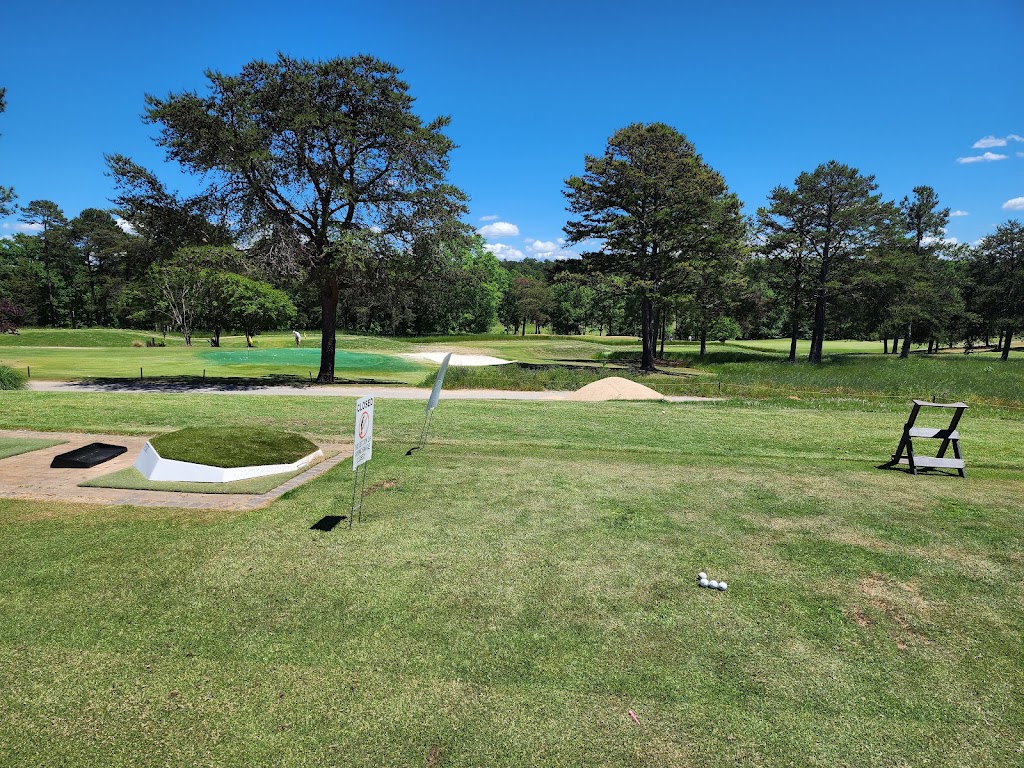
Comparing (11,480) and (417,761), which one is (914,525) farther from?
(11,480)

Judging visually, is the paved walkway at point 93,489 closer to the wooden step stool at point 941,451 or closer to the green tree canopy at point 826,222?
the wooden step stool at point 941,451

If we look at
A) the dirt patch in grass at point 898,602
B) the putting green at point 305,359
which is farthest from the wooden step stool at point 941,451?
the putting green at point 305,359

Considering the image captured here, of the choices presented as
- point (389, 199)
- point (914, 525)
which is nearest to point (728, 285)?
point (389, 199)

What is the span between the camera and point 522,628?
170 inches

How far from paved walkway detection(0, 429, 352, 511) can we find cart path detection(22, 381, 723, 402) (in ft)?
31.3

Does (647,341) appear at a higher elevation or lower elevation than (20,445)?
higher

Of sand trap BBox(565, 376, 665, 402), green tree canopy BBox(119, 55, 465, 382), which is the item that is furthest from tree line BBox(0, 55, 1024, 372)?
sand trap BBox(565, 376, 665, 402)

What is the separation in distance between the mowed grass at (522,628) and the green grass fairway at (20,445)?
12.1ft

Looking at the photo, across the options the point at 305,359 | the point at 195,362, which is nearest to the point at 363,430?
the point at 195,362

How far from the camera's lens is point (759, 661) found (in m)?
3.97

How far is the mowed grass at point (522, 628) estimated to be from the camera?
126 inches

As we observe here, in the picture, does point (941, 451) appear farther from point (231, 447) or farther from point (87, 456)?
point (87, 456)

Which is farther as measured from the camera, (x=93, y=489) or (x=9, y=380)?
(x=9, y=380)

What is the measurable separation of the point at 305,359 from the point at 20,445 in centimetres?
3179
